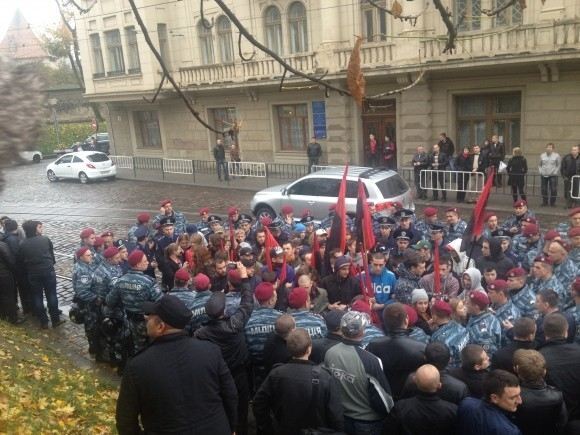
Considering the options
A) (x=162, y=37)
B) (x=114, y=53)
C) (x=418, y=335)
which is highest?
(x=162, y=37)

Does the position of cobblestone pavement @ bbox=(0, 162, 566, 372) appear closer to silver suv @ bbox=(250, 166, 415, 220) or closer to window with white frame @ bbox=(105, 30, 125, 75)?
silver suv @ bbox=(250, 166, 415, 220)

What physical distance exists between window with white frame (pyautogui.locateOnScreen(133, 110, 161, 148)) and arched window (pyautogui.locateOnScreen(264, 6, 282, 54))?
841cm

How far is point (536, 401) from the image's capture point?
3.79 m

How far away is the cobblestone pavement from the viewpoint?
46.0ft

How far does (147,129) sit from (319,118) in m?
11.6

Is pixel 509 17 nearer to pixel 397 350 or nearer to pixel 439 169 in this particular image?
pixel 439 169

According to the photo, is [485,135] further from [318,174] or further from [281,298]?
[281,298]

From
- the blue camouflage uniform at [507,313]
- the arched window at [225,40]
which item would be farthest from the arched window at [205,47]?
the blue camouflage uniform at [507,313]

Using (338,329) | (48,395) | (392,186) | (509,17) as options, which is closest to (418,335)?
(338,329)

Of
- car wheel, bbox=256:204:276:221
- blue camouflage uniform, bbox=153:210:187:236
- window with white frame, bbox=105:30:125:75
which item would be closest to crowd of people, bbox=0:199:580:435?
blue camouflage uniform, bbox=153:210:187:236

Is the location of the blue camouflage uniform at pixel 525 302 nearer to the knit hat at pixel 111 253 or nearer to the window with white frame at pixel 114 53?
the knit hat at pixel 111 253

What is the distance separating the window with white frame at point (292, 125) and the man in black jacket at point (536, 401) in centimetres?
2028

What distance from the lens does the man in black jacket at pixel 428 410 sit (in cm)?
369

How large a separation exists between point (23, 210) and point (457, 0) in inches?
625
